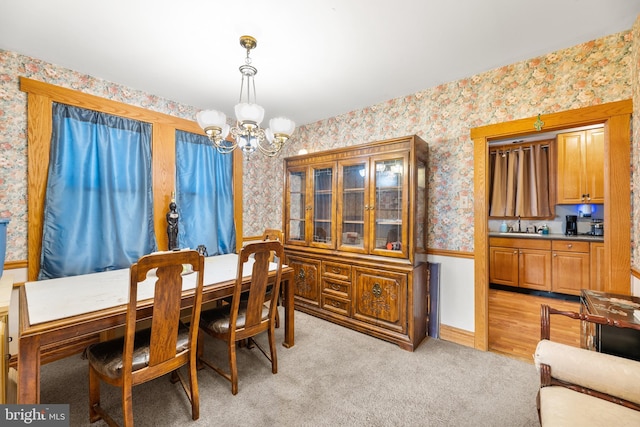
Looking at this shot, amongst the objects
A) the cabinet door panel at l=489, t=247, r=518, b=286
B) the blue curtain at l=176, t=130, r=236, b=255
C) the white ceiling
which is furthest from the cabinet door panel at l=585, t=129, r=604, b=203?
the blue curtain at l=176, t=130, r=236, b=255

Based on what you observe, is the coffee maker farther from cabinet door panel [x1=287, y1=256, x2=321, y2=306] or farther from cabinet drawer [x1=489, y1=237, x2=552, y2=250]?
cabinet door panel [x1=287, y1=256, x2=321, y2=306]

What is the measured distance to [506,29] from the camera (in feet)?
6.47

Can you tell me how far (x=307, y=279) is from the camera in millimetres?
3406

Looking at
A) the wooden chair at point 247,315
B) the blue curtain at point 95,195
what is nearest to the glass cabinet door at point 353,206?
the wooden chair at point 247,315

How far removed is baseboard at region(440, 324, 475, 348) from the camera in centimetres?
265

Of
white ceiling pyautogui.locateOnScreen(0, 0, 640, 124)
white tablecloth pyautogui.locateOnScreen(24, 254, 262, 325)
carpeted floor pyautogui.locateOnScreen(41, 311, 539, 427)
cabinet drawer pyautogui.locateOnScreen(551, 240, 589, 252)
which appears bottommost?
carpeted floor pyautogui.locateOnScreen(41, 311, 539, 427)

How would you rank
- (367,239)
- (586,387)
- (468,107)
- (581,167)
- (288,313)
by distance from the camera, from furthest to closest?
(581,167) → (367,239) → (468,107) → (288,313) → (586,387)

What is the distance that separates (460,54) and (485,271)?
76.9 inches

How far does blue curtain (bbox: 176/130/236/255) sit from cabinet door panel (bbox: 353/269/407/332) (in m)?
1.90

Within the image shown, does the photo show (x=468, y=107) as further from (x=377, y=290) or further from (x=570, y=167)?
(x=570, y=167)

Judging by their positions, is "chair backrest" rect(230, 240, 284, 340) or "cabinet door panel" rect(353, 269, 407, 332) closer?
"chair backrest" rect(230, 240, 284, 340)

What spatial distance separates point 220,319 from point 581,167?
5.31 metres

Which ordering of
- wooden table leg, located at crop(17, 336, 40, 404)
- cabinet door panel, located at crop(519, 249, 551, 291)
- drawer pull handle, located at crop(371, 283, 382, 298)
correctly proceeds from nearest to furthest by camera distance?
wooden table leg, located at crop(17, 336, 40, 404)
drawer pull handle, located at crop(371, 283, 382, 298)
cabinet door panel, located at crop(519, 249, 551, 291)

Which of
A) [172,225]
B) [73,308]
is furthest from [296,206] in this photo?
[73,308]
